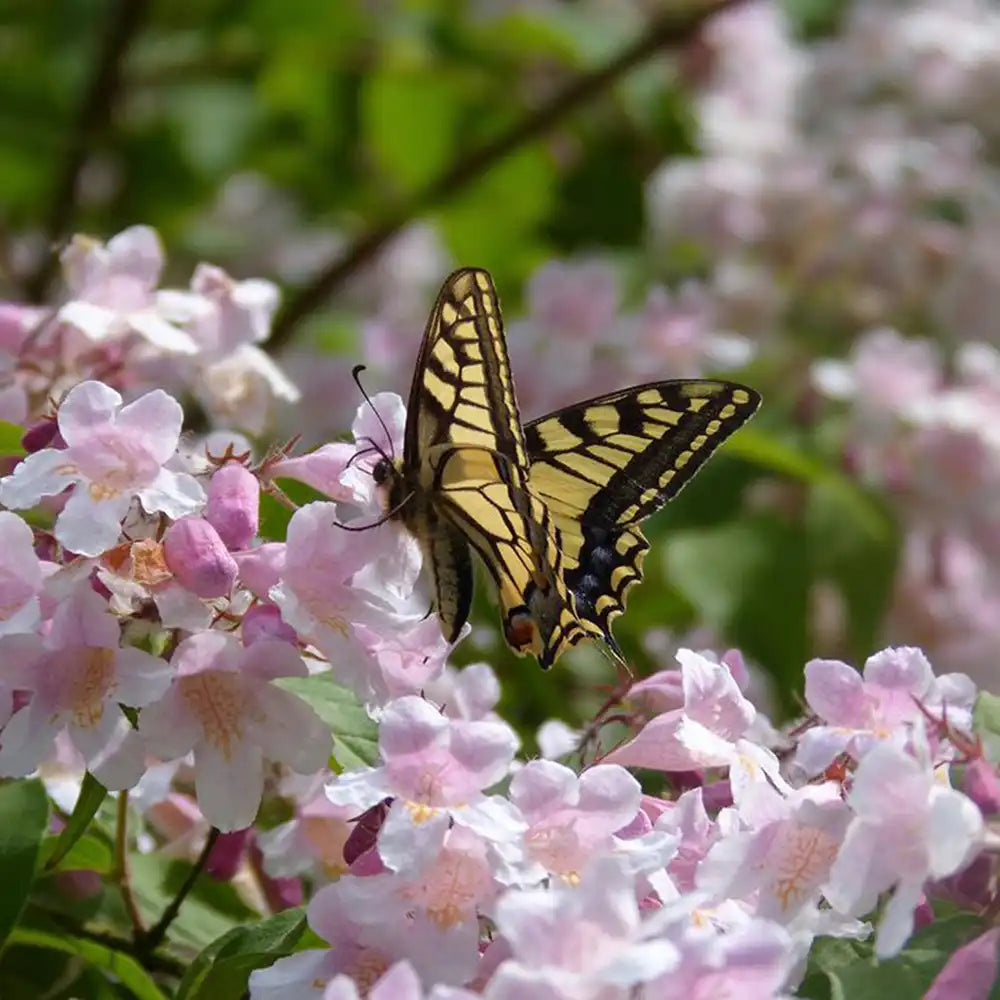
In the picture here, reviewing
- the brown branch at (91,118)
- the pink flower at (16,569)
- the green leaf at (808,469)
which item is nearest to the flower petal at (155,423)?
the pink flower at (16,569)

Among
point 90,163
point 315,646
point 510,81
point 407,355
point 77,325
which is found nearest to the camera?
point 315,646

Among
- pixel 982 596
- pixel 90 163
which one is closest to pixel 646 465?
pixel 982 596

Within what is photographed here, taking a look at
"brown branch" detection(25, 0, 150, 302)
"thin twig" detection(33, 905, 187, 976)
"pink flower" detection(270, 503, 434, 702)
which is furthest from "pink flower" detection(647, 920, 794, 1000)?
"brown branch" detection(25, 0, 150, 302)

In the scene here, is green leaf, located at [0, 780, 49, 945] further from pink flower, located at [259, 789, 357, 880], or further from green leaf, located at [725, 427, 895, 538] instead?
green leaf, located at [725, 427, 895, 538]

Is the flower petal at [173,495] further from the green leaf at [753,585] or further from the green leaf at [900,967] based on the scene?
the green leaf at [753,585]

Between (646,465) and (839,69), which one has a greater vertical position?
(839,69)

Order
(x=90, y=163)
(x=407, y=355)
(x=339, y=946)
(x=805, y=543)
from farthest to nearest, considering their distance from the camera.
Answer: (x=90, y=163)
(x=407, y=355)
(x=805, y=543)
(x=339, y=946)

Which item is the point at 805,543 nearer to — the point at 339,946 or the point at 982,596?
the point at 982,596
